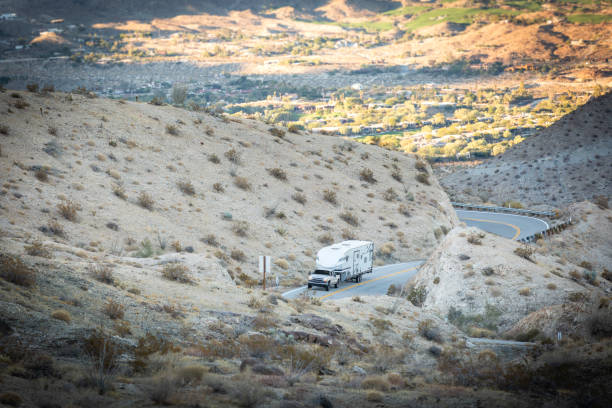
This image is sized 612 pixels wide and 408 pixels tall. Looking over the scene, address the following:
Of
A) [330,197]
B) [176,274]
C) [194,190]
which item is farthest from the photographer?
[330,197]

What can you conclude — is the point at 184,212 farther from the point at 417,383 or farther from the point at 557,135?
the point at 557,135

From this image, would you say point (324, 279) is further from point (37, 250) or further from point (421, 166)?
point (421, 166)

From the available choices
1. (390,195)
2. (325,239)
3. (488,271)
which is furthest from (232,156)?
(488,271)

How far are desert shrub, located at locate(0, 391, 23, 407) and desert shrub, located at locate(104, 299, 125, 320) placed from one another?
18.5 ft

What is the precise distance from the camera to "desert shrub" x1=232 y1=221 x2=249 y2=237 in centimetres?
3297

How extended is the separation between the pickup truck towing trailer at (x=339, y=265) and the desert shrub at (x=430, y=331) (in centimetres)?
910

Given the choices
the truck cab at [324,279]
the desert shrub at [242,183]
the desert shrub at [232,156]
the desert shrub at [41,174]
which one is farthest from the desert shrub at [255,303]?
the desert shrub at [232,156]

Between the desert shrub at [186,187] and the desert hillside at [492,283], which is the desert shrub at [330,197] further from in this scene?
the desert hillside at [492,283]

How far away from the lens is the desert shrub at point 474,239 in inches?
1080

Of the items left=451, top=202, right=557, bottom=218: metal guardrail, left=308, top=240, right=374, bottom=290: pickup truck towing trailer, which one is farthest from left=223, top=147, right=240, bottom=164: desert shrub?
left=451, top=202, right=557, bottom=218: metal guardrail

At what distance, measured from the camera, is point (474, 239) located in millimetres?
27641

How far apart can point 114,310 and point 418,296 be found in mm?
16025

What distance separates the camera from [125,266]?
66.3 feet

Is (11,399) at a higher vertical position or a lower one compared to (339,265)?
higher
